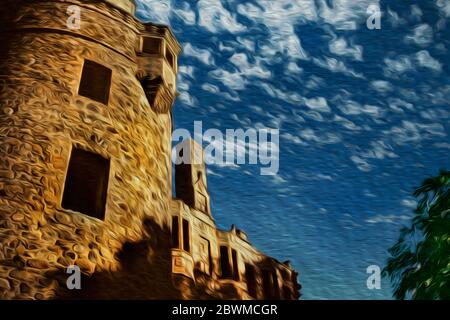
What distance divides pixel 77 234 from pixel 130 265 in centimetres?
116

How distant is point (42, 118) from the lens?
931cm

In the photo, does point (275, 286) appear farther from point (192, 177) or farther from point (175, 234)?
point (175, 234)

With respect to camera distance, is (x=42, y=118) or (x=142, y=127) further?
(x=142, y=127)

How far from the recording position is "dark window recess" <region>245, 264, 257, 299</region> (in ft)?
69.1

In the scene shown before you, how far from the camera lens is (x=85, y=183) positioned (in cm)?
951

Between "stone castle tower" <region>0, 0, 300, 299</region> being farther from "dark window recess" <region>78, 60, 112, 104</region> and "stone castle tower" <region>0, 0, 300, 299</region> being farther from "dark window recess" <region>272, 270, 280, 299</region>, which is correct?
"dark window recess" <region>272, 270, 280, 299</region>

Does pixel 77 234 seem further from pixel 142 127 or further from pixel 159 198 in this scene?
pixel 142 127

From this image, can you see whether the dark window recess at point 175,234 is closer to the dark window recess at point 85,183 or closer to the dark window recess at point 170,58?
the dark window recess at point 170,58

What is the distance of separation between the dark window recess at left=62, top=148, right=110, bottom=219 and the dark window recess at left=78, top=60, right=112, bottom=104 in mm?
1823

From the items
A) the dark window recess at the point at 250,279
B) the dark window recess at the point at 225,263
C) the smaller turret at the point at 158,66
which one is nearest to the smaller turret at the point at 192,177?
the dark window recess at the point at 225,263

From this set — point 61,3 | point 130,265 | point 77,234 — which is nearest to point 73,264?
point 77,234

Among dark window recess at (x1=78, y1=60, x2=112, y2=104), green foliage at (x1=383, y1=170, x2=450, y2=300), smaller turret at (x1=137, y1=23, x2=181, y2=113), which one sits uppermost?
smaller turret at (x1=137, y1=23, x2=181, y2=113)

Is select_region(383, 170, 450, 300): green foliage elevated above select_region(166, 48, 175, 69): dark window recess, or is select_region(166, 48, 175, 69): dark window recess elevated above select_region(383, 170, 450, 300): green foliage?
select_region(166, 48, 175, 69): dark window recess

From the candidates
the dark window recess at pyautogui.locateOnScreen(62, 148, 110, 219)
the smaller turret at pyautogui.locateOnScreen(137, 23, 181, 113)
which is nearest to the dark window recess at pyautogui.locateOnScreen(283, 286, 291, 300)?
the smaller turret at pyautogui.locateOnScreen(137, 23, 181, 113)
